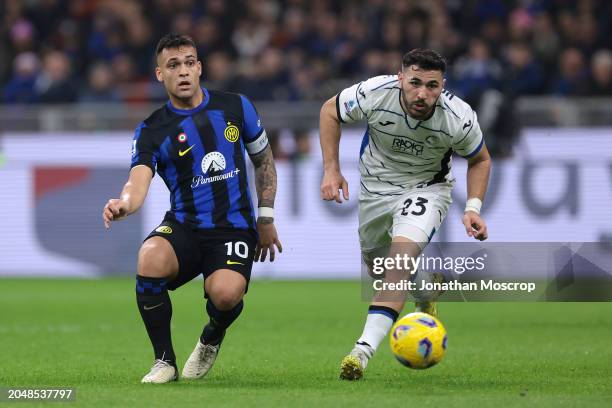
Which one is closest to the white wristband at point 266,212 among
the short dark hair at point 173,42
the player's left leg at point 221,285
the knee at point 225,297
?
the player's left leg at point 221,285

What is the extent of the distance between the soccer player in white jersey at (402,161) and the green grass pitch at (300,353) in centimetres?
70

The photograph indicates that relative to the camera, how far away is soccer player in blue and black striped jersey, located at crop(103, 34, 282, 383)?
283 inches

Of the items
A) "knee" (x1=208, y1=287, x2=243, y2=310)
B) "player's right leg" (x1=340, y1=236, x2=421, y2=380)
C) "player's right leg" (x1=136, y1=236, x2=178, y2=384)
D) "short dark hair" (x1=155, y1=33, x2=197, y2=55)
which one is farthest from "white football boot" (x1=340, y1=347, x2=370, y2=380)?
"short dark hair" (x1=155, y1=33, x2=197, y2=55)

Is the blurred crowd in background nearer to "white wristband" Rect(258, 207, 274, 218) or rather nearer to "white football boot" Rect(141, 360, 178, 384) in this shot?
"white wristband" Rect(258, 207, 274, 218)

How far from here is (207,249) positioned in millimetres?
7418

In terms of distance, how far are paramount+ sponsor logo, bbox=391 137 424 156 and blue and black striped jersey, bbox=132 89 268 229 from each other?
101 cm

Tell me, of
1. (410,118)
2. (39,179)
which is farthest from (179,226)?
(39,179)

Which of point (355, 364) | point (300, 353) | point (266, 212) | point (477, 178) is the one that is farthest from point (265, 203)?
point (300, 353)

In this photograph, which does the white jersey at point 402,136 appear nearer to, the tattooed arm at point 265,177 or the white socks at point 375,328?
the tattooed arm at point 265,177

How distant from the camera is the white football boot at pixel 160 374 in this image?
280 inches

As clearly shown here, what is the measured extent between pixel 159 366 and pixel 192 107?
163 cm

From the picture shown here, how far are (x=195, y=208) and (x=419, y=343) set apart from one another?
5.39ft

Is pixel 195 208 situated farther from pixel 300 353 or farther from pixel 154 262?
pixel 300 353

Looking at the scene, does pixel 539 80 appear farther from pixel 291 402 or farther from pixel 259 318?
pixel 291 402
